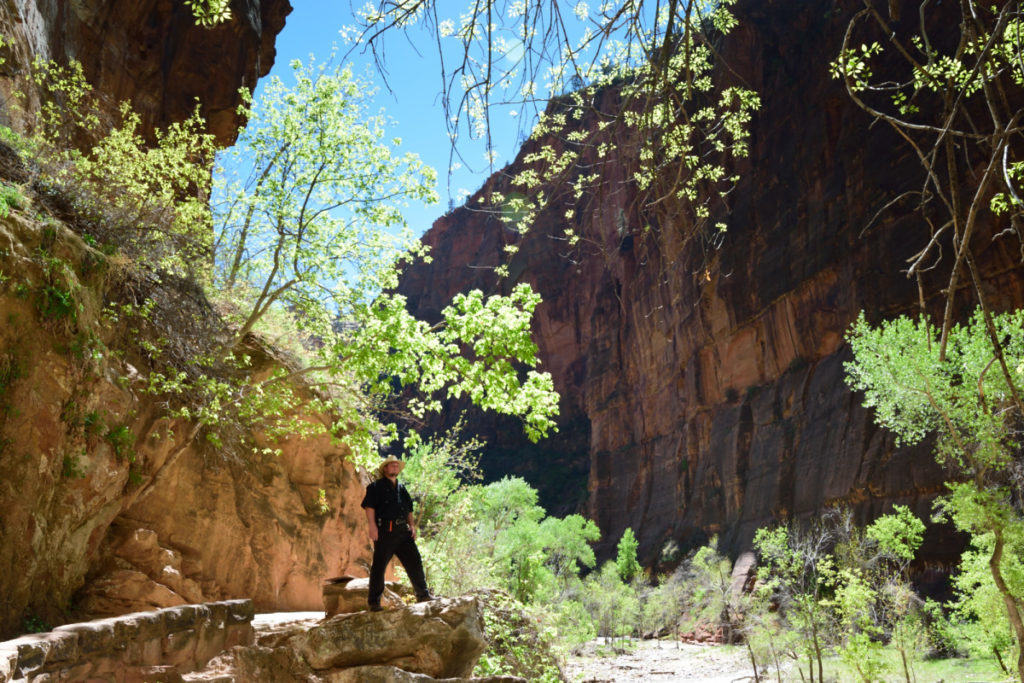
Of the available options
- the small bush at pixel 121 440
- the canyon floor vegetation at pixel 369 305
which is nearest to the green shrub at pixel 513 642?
the canyon floor vegetation at pixel 369 305

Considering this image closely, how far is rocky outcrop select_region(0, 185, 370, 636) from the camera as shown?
7.11m

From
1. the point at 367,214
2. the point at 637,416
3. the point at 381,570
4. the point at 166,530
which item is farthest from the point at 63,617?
the point at 637,416

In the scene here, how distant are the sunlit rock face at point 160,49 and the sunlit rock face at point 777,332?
13.6 meters

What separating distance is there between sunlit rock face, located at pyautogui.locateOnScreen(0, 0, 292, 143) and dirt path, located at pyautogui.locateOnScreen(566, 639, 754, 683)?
2522 cm

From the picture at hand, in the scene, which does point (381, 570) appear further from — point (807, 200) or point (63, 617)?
point (807, 200)

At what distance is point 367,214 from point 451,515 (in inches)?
380

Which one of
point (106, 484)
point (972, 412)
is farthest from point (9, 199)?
point (972, 412)

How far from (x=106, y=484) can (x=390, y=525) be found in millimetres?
4278

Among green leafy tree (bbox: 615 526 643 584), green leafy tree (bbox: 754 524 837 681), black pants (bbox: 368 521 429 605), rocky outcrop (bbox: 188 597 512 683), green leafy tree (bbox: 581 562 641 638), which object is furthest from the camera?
green leafy tree (bbox: 615 526 643 584)

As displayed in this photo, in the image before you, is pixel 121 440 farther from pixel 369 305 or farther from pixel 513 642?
pixel 513 642

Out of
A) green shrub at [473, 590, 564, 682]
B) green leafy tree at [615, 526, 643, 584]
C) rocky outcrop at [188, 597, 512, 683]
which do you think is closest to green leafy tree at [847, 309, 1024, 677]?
green shrub at [473, 590, 564, 682]

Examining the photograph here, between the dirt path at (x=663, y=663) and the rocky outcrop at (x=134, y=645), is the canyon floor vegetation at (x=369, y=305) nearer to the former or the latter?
the rocky outcrop at (x=134, y=645)

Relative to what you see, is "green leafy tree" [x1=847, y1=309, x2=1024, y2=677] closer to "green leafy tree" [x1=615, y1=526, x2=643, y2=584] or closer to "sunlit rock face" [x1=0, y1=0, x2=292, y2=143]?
"sunlit rock face" [x1=0, y1=0, x2=292, y2=143]

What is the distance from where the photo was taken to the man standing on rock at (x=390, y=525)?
6.91 m
